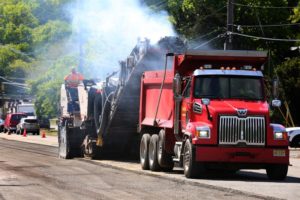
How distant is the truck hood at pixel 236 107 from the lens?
18438 mm

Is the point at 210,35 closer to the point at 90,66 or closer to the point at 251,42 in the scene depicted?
the point at 251,42

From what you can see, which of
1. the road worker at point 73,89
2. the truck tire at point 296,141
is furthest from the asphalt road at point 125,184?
the truck tire at point 296,141

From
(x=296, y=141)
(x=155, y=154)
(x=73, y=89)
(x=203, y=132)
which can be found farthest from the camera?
(x=296, y=141)

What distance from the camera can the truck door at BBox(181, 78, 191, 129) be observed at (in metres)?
19.4

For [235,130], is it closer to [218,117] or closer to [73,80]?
[218,117]

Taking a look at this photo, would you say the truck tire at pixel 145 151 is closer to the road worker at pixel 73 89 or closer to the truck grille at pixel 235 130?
the truck grille at pixel 235 130

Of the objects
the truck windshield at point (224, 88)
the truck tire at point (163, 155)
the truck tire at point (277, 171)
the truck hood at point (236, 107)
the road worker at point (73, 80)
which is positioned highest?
the road worker at point (73, 80)

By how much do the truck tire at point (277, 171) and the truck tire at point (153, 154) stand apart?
350 cm

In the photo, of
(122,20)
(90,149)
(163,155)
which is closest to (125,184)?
(163,155)

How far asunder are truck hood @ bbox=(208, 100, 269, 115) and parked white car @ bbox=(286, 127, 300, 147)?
19.3 m

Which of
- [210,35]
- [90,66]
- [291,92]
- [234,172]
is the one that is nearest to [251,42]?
[210,35]

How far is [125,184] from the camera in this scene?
17.0 metres

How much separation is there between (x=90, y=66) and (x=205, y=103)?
38368 mm

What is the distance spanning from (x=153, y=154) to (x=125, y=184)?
14.7 ft
